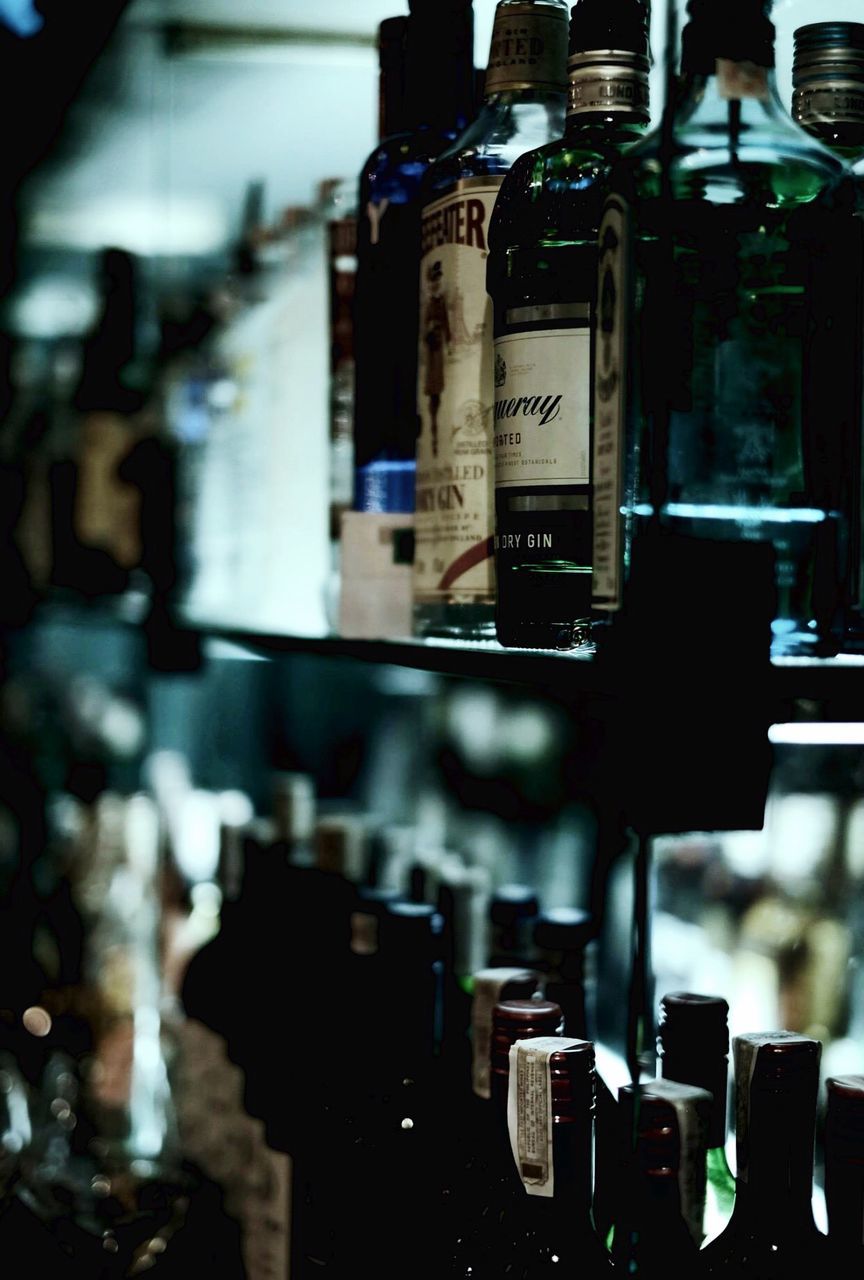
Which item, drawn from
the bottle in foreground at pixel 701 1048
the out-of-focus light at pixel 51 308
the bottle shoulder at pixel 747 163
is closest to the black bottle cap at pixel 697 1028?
the bottle in foreground at pixel 701 1048

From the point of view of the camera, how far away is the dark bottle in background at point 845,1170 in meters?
0.71

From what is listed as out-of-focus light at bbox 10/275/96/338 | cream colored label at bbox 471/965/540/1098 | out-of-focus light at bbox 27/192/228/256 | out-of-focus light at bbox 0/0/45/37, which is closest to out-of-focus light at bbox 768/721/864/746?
cream colored label at bbox 471/965/540/1098

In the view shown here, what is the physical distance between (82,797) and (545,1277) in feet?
5.96

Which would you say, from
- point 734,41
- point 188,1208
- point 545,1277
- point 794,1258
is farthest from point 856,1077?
point 188,1208

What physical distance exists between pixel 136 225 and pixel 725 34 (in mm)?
1926

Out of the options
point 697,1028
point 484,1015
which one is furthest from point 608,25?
point 484,1015

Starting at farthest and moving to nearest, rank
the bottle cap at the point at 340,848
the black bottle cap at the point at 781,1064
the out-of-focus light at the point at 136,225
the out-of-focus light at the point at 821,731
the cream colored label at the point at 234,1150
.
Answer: the out-of-focus light at the point at 136,225 → the bottle cap at the point at 340,848 → the cream colored label at the point at 234,1150 → the black bottle cap at the point at 781,1064 → the out-of-focus light at the point at 821,731

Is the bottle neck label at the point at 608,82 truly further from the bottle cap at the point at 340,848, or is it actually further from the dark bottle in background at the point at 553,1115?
the bottle cap at the point at 340,848

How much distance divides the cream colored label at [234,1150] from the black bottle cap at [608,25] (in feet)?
2.65

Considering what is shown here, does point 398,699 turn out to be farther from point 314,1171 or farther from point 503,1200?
point 503,1200

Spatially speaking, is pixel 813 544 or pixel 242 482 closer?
pixel 813 544

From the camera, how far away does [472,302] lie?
A: 3.12 ft

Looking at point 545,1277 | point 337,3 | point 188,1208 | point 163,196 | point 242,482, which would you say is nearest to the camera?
point 545,1277

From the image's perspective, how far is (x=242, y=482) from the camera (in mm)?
1823
